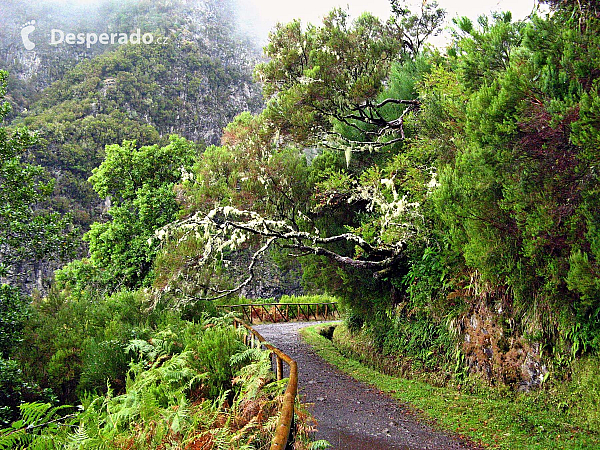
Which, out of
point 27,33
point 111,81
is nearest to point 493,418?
point 111,81

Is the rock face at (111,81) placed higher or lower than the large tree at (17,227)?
higher

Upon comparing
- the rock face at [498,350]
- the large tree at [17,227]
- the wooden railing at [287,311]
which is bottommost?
the wooden railing at [287,311]

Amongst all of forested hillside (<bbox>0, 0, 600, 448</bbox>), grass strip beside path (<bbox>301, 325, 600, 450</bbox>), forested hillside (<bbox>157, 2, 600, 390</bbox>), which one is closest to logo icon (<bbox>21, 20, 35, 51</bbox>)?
forested hillside (<bbox>0, 0, 600, 448</bbox>)

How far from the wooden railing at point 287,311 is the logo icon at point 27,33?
84.8 meters

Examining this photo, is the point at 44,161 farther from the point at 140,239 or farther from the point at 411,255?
the point at 411,255

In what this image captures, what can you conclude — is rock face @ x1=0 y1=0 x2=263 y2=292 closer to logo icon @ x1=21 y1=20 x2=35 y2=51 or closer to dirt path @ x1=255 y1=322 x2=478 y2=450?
logo icon @ x1=21 y1=20 x2=35 y2=51

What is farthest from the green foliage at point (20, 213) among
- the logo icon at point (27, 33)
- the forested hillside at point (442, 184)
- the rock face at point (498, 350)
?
the logo icon at point (27, 33)

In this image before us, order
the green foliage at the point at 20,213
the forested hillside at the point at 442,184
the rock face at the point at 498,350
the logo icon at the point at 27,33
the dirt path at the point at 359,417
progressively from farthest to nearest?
the logo icon at the point at 27,33
the green foliage at the point at 20,213
the rock face at the point at 498,350
the dirt path at the point at 359,417
the forested hillside at the point at 442,184

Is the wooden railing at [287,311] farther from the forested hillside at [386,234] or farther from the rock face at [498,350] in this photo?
the rock face at [498,350]

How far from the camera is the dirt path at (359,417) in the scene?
17.7 feet

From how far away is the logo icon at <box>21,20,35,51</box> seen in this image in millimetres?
79781

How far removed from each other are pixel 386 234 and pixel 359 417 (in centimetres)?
344

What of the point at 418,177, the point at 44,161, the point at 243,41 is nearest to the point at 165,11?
the point at 243,41

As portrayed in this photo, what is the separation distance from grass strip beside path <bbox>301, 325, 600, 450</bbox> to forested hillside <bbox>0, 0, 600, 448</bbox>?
0.61 ft
